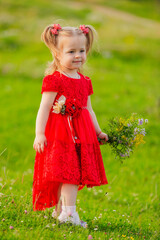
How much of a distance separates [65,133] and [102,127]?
5.49m

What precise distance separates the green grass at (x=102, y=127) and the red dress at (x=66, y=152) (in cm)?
32

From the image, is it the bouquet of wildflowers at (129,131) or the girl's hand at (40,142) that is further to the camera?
the bouquet of wildflowers at (129,131)

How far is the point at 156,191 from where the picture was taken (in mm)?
7078

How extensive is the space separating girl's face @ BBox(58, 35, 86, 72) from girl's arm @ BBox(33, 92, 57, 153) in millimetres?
410

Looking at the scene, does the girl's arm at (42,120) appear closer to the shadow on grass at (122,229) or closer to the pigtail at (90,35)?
the pigtail at (90,35)

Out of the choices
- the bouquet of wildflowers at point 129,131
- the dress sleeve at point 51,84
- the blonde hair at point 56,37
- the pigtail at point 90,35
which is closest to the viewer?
the dress sleeve at point 51,84

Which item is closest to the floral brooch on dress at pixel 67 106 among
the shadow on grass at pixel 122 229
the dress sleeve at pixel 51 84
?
the dress sleeve at pixel 51 84

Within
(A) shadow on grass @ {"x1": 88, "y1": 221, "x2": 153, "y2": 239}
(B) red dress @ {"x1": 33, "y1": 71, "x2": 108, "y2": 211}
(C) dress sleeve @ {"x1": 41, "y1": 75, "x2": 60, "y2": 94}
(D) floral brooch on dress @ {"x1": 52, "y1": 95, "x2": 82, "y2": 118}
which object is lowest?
(A) shadow on grass @ {"x1": 88, "y1": 221, "x2": 153, "y2": 239}

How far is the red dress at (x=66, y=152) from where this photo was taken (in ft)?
14.2

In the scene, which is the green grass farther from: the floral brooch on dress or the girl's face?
the floral brooch on dress

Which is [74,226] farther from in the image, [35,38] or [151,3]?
[151,3]

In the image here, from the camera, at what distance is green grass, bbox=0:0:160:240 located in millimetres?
4426

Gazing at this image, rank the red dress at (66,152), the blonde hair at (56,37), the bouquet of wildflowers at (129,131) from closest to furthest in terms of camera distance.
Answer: the red dress at (66,152), the blonde hair at (56,37), the bouquet of wildflowers at (129,131)

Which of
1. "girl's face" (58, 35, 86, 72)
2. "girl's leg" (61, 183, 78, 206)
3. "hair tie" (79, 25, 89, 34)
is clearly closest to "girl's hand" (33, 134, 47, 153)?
"girl's leg" (61, 183, 78, 206)
